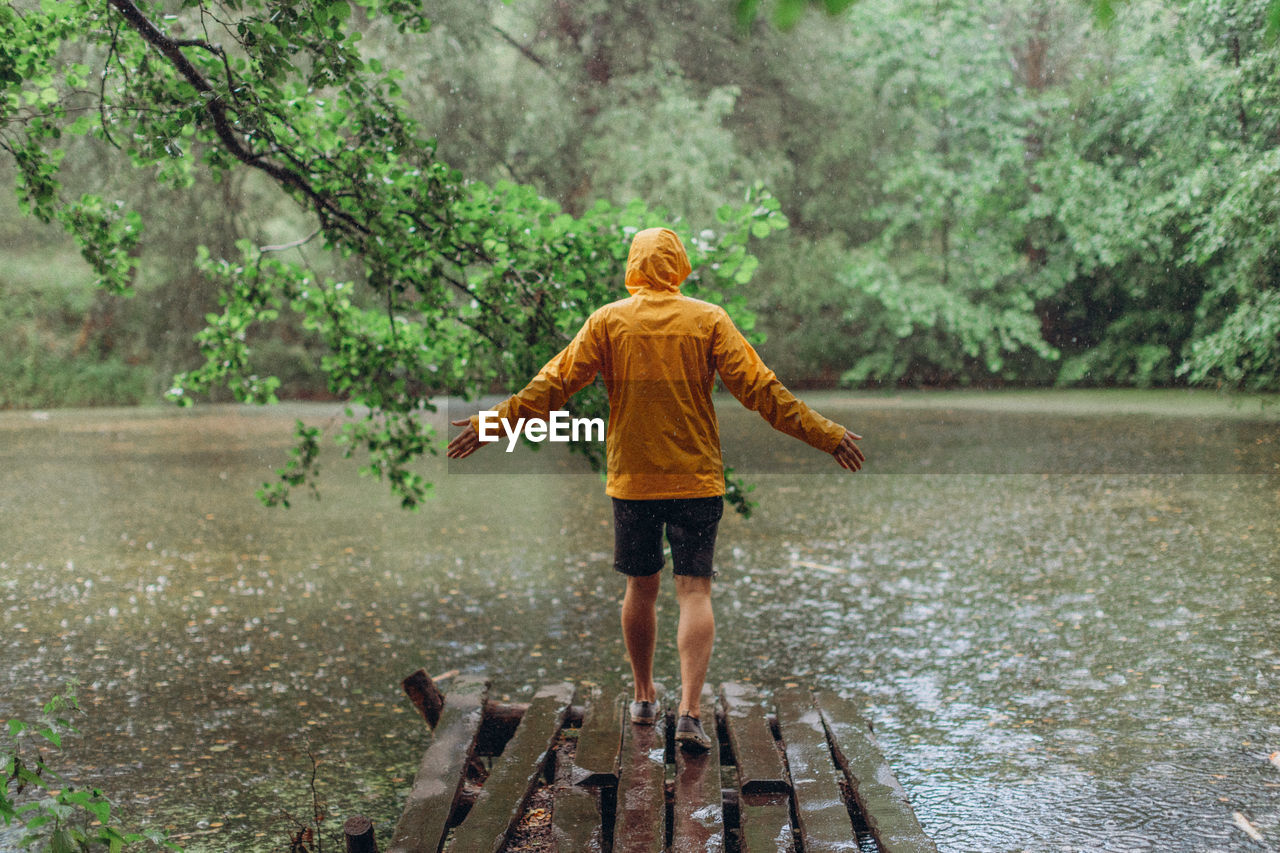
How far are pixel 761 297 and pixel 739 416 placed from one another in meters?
5.26

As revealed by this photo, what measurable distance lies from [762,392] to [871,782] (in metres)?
1.26

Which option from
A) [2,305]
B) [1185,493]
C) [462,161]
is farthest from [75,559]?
[2,305]

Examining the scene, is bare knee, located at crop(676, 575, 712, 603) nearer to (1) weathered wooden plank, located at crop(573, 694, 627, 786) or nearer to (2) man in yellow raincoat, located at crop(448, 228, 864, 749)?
(2) man in yellow raincoat, located at crop(448, 228, 864, 749)

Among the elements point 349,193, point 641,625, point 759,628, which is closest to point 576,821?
point 641,625

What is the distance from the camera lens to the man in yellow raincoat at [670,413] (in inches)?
145

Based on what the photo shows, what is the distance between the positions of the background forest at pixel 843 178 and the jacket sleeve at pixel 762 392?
55.3 ft

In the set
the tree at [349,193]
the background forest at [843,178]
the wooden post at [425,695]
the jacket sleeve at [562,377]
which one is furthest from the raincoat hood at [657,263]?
the background forest at [843,178]

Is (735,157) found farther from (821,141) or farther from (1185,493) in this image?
(1185,493)

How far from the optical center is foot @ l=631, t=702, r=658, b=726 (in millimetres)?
4023

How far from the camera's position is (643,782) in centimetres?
345

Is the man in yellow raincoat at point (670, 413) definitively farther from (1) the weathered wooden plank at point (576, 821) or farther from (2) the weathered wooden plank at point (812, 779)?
(1) the weathered wooden plank at point (576, 821)

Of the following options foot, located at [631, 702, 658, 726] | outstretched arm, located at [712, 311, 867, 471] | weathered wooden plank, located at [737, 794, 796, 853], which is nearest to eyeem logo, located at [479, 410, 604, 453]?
outstretched arm, located at [712, 311, 867, 471]

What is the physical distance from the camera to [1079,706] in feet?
16.0

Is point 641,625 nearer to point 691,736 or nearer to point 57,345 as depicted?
point 691,736
